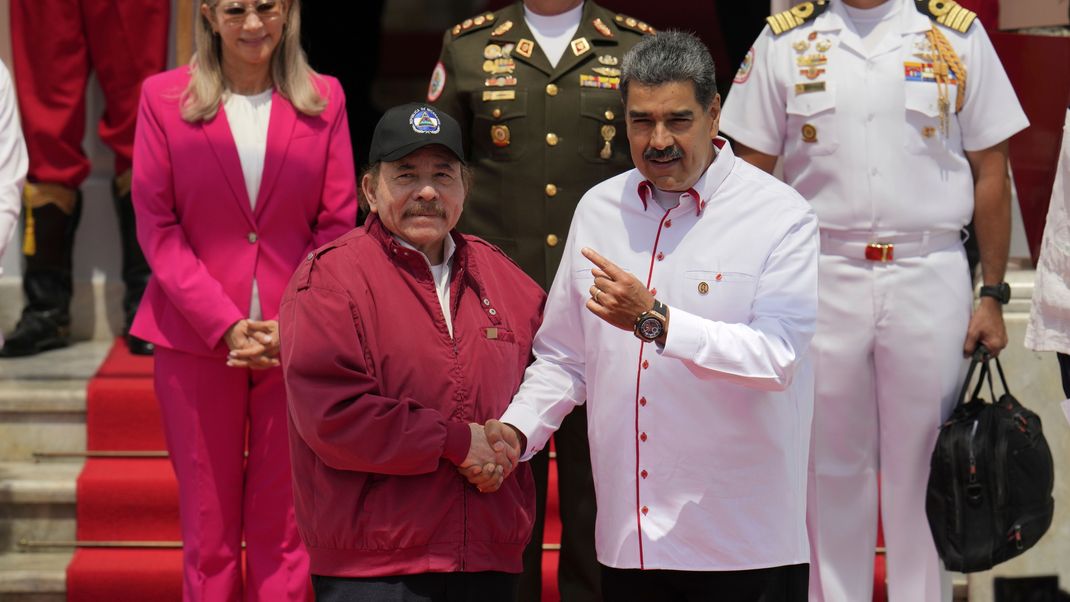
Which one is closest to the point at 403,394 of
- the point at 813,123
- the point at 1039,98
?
the point at 813,123

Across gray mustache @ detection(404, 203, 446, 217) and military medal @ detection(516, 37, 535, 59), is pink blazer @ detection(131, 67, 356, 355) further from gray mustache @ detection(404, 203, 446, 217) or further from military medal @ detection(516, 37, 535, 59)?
gray mustache @ detection(404, 203, 446, 217)

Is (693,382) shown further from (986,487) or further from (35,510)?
(35,510)

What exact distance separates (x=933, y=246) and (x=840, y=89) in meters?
0.45

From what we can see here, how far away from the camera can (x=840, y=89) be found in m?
4.01

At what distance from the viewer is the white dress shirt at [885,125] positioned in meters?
3.97

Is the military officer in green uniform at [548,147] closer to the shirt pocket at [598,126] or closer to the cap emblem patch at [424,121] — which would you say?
the shirt pocket at [598,126]

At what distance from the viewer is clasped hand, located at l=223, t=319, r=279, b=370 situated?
3887 millimetres

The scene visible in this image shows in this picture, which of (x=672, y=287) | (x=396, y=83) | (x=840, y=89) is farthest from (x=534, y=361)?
(x=396, y=83)

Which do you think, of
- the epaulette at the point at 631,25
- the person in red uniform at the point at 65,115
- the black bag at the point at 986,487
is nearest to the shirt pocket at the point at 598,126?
the epaulette at the point at 631,25

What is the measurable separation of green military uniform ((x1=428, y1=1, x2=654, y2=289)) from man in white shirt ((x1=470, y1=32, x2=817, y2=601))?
102 cm

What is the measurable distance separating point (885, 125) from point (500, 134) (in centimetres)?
96

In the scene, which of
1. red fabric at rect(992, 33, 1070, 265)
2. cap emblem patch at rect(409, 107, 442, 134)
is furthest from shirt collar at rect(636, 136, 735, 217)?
red fabric at rect(992, 33, 1070, 265)

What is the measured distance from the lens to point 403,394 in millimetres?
2947

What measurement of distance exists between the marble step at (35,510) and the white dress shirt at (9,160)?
109 cm
